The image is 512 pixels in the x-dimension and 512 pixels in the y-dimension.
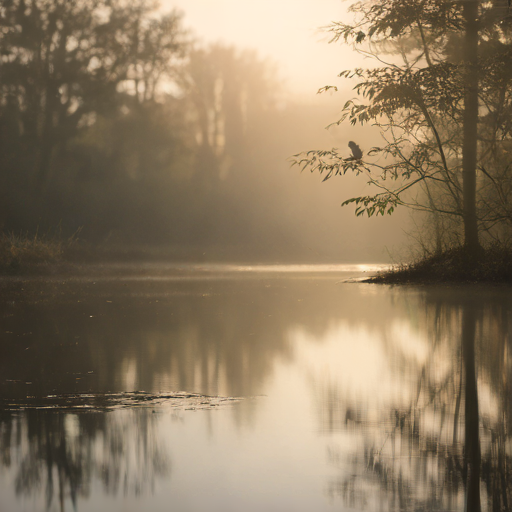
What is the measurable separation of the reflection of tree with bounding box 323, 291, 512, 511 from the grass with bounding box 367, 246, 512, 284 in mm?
10704

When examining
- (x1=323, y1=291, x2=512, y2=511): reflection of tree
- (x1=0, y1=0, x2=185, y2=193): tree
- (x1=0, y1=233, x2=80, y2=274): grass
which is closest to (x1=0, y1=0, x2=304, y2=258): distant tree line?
(x1=0, y1=0, x2=185, y2=193): tree

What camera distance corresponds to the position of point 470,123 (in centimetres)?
2081

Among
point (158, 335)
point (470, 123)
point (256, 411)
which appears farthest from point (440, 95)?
point (256, 411)

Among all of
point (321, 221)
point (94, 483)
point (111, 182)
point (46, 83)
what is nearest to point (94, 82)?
point (46, 83)

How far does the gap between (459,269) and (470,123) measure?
4144mm

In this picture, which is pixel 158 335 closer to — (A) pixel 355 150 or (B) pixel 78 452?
(B) pixel 78 452

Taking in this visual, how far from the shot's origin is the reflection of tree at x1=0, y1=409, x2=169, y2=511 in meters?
4.40

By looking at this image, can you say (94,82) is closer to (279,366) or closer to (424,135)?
(424,135)

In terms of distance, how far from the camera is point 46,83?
126 ft

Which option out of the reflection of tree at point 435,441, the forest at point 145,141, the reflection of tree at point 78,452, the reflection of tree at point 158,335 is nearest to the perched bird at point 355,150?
the reflection of tree at point 158,335

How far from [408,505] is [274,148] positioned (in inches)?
1897

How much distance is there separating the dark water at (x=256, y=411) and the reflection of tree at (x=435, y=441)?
0.02 meters

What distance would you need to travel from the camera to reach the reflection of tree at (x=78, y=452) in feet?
14.4

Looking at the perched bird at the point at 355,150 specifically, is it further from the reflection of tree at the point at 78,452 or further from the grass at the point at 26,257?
the reflection of tree at the point at 78,452
